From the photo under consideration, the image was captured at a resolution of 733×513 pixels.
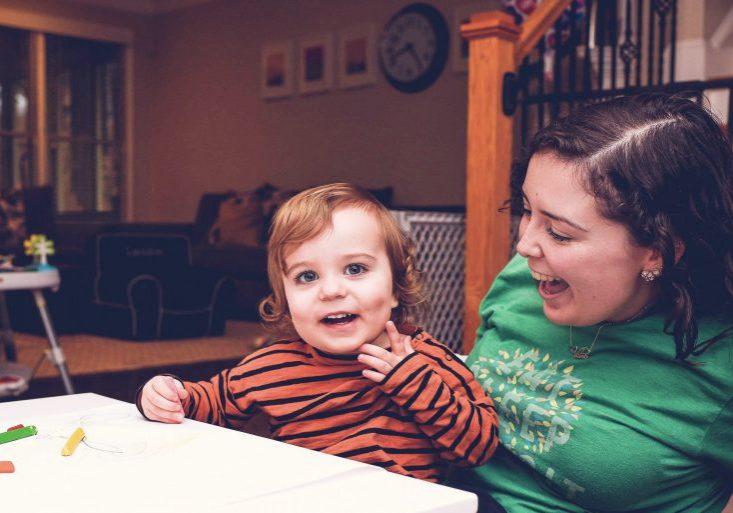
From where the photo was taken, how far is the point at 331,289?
39.3 inches

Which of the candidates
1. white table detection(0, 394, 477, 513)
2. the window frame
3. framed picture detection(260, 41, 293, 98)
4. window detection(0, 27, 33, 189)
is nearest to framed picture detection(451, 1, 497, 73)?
framed picture detection(260, 41, 293, 98)

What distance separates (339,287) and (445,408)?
0.61 feet

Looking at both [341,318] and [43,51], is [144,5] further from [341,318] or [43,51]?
A: [341,318]

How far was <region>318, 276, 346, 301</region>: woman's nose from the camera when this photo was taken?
998mm

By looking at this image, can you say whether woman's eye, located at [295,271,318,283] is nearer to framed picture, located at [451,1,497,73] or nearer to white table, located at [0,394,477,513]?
white table, located at [0,394,477,513]

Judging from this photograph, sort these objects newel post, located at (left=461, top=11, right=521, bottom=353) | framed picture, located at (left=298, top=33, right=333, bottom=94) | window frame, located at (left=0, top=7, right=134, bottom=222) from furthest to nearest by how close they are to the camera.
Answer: window frame, located at (left=0, top=7, right=134, bottom=222) < framed picture, located at (left=298, top=33, right=333, bottom=94) < newel post, located at (left=461, top=11, right=521, bottom=353)

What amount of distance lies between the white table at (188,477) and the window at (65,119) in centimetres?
829

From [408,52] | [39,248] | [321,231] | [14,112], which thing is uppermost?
[408,52]

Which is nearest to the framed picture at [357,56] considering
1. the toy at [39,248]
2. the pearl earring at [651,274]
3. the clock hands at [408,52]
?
the clock hands at [408,52]

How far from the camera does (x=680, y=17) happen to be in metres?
4.72

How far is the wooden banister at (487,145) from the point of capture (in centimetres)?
255

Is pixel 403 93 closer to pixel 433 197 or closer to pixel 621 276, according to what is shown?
pixel 433 197

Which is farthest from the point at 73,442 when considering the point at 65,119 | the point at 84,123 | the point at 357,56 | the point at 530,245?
the point at 84,123

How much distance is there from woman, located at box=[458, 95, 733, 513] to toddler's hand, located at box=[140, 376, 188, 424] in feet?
1.41
